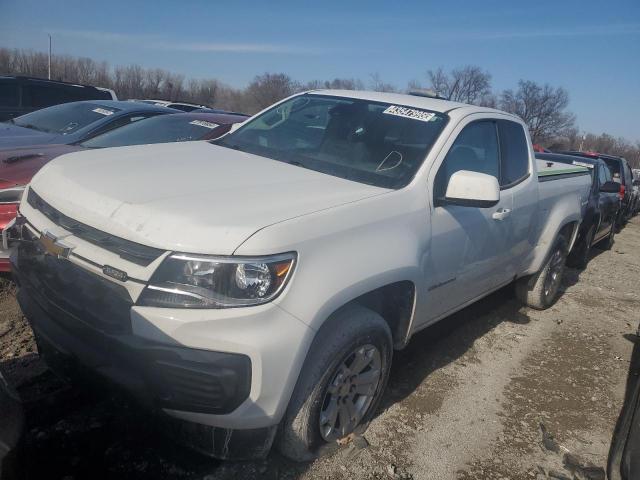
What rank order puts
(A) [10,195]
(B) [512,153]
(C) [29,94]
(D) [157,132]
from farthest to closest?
(C) [29,94] → (D) [157,132] → (B) [512,153] → (A) [10,195]

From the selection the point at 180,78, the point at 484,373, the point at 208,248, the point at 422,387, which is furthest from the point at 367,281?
the point at 180,78

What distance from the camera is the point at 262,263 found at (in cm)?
208

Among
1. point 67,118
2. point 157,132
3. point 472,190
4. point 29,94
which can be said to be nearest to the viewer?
point 472,190

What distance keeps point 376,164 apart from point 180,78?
6258 cm

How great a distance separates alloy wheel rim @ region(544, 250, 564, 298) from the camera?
5.37m

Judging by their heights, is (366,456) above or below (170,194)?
below

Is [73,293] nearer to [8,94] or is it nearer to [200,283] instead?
[200,283]

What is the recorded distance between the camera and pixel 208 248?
204 cm

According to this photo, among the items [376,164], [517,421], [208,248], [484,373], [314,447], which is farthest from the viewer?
[484,373]

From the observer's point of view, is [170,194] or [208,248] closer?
[208,248]

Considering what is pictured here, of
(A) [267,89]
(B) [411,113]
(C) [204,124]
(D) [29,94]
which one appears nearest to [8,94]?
(D) [29,94]

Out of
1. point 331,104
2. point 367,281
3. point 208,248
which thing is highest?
point 331,104

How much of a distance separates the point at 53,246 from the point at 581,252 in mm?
7477

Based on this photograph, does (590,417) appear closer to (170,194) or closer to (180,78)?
(170,194)
